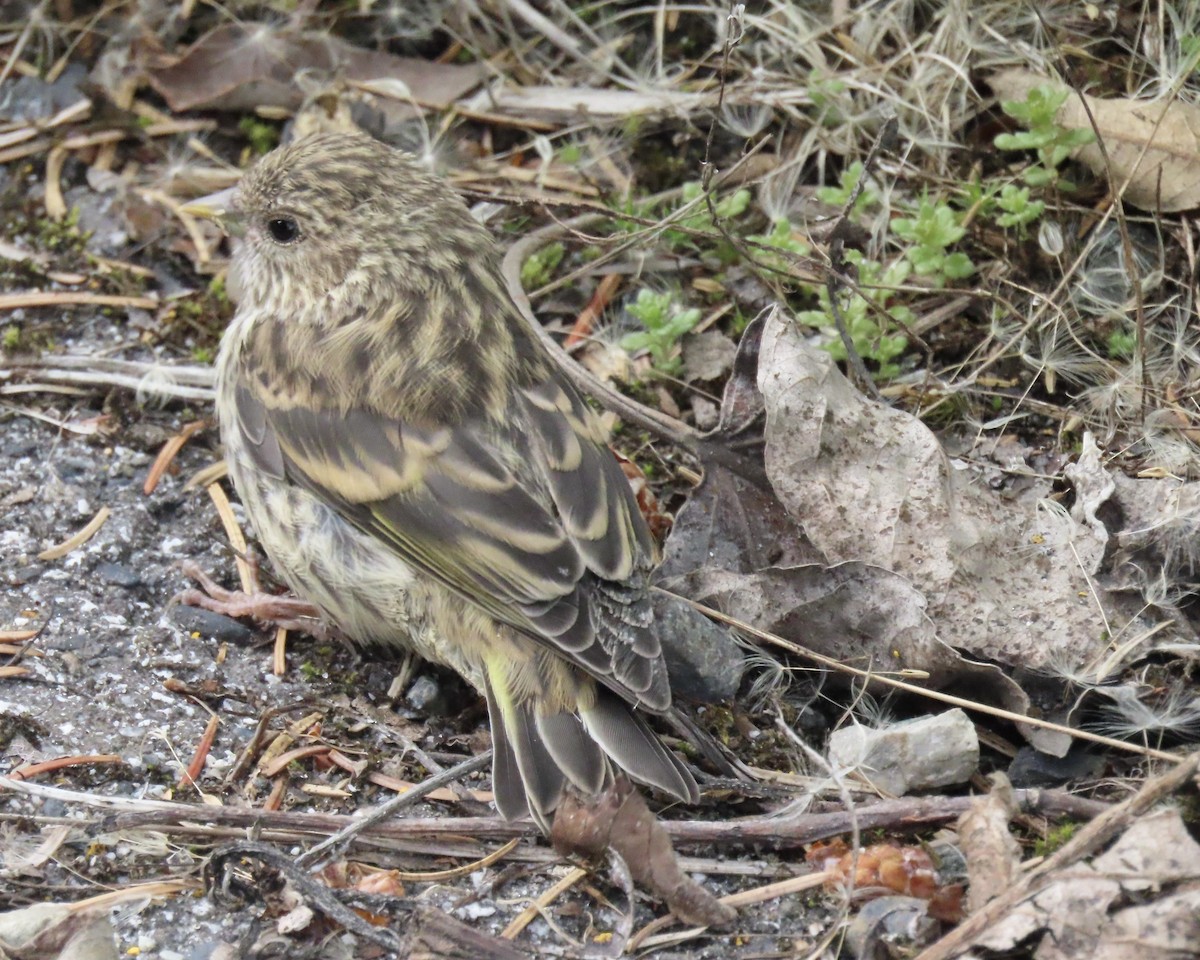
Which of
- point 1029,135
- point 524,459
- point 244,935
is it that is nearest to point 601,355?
point 524,459

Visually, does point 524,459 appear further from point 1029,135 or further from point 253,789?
point 1029,135

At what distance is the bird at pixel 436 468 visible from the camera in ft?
12.0

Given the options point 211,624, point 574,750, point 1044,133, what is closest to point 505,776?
point 574,750

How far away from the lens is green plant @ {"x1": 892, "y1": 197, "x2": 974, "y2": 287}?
4.58 metres

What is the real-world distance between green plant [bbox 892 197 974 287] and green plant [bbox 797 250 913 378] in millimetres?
52

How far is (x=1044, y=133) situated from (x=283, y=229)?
2311 millimetres

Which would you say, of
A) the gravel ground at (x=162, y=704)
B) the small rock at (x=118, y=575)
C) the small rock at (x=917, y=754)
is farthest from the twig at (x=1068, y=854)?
the small rock at (x=118, y=575)

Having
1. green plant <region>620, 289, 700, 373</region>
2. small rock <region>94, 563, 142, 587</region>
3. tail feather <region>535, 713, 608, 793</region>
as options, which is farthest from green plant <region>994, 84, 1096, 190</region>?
small rock <region>94, 563, 142, 587</region>

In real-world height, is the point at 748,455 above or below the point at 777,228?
below

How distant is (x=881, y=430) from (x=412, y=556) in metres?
1.33

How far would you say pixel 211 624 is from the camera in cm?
424

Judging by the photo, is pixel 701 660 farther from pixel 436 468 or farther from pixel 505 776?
pixel 436 468

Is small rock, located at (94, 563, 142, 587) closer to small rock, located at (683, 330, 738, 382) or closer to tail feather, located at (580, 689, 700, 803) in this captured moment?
tail feather, located at (580, 689, 700, 803)

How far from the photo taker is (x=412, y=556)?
12.9 feet
